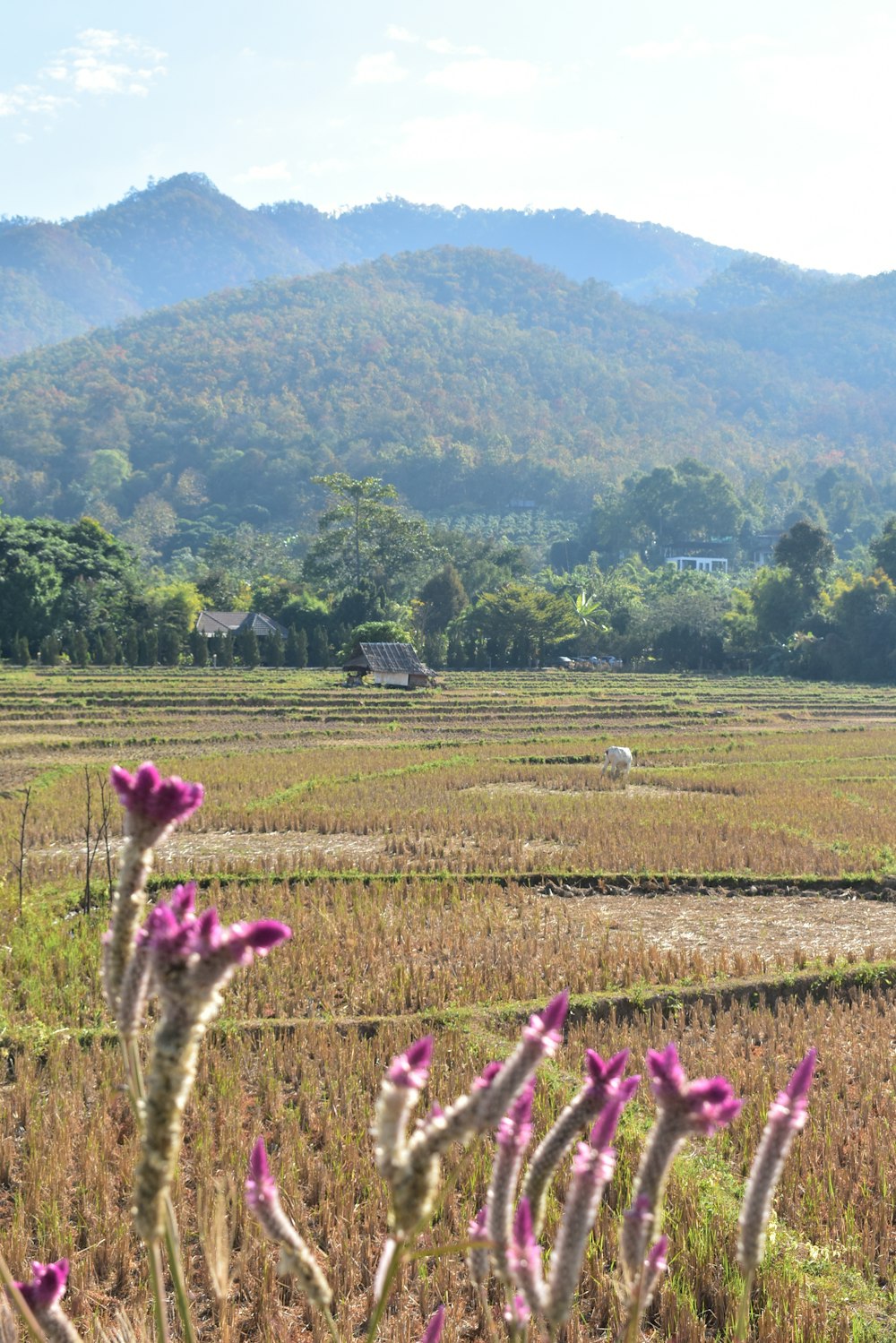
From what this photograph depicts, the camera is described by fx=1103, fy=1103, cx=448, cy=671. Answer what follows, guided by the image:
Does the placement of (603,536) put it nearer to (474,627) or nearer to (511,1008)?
(474,627)

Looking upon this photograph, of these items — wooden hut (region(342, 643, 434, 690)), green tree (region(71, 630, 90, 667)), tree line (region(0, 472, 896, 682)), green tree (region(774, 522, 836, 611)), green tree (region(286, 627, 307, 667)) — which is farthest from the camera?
green tree (region(774, 522, 836, 611))

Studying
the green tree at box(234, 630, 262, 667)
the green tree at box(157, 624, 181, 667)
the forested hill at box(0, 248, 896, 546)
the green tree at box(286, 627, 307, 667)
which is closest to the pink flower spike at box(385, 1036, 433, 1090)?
the green tree at box(157, 624, 181, 667)

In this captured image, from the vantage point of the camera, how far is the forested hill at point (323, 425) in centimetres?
13275

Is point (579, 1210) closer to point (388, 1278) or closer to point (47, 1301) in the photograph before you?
point (388, 1278)

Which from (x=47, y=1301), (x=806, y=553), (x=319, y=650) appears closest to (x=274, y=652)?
(x=319, y=650)

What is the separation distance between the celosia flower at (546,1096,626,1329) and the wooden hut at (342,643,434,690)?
1582 inches

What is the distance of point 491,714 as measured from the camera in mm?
33625

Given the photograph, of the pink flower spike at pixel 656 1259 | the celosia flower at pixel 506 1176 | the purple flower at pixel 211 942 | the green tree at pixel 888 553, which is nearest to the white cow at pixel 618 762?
the pink flower spike at pixel 656 1259

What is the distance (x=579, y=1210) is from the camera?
1.15m

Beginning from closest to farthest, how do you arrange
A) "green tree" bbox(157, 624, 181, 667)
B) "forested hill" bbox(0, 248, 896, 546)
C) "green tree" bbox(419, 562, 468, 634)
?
"green tree" bbox(157, 624, 181, 667)
"green tree" bbox(419, 562, 468, 634)
"forested hill" bbox(0, 248, 896, 546)

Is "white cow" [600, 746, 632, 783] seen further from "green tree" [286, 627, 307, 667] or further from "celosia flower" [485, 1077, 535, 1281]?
"green tree" [286, 627, 307, 667]

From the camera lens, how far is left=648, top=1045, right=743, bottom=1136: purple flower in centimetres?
106

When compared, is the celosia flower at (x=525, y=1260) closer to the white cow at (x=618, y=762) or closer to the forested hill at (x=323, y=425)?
the white cow at (x=618, y=762)

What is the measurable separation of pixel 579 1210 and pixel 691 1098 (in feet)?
0.62
